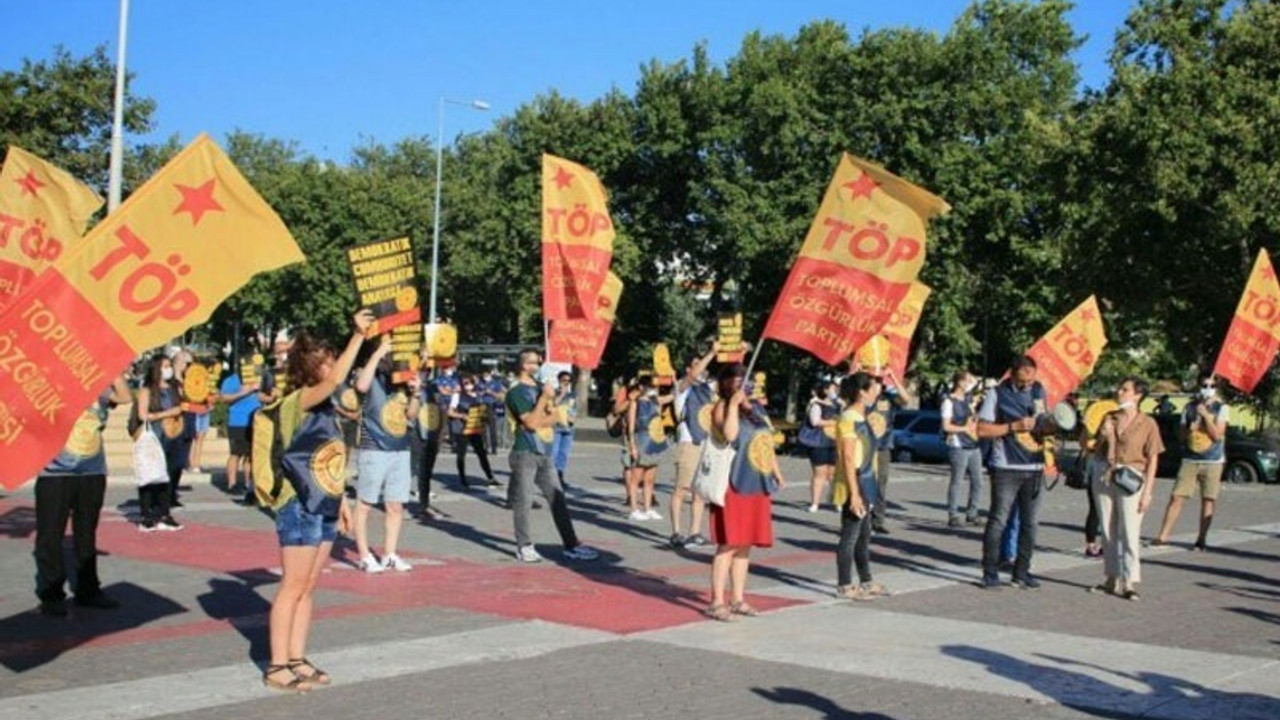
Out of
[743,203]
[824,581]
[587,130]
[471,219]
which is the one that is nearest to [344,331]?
[471,219]

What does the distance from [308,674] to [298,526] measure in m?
0.75

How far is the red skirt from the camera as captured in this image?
386 inches

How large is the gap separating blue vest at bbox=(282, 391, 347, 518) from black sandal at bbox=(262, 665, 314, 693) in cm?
80

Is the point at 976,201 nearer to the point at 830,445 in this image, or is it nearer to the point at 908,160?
the point at 908,160

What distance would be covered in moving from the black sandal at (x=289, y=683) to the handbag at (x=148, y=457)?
6.32 m

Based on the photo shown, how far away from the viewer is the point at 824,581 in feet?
39.5

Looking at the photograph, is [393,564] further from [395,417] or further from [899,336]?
[899,336]

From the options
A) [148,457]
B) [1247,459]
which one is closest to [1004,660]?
[148,457]

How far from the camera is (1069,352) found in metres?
15.6

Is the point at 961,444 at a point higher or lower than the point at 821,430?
lower

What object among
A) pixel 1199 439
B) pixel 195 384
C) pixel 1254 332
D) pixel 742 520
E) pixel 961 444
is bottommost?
pixel 742 520

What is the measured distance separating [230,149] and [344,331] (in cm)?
1979

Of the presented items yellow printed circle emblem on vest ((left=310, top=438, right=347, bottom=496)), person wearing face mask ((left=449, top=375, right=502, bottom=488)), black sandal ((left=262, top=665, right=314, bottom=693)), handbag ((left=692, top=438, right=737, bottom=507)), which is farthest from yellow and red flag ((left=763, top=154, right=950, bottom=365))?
person wearing face mask ((left=449, top=375, right=502, bottom=488))

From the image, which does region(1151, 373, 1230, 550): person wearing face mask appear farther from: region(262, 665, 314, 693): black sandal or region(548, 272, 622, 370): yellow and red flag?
region(262, 665, 314, 693): black sandal
